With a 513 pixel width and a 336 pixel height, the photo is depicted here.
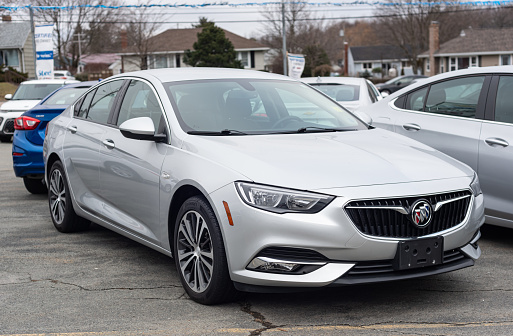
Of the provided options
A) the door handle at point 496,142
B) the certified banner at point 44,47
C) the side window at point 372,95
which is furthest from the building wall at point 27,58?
the door handle at point 496,142

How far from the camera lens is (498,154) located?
6023 millimetres

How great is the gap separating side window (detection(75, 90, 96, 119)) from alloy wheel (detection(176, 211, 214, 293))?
243 centimetres

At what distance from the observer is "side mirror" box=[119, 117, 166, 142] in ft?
16.9

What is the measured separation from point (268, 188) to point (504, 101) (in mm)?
2979

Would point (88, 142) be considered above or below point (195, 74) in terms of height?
below

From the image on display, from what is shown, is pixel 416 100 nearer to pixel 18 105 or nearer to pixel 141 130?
pixel 141 130

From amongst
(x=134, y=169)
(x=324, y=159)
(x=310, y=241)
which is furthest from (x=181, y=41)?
(x=310, y=241)

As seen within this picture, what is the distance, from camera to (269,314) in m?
4.50

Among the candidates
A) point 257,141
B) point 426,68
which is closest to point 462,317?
point 257,141

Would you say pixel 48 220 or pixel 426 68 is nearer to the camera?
pixel 48 220

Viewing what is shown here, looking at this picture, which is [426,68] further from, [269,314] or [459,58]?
[269,314]

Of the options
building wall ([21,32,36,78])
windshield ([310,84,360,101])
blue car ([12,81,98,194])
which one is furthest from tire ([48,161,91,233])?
building wall ([21,32,36,78])

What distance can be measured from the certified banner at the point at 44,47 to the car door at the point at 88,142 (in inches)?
902

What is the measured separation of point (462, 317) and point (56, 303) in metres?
2.58
